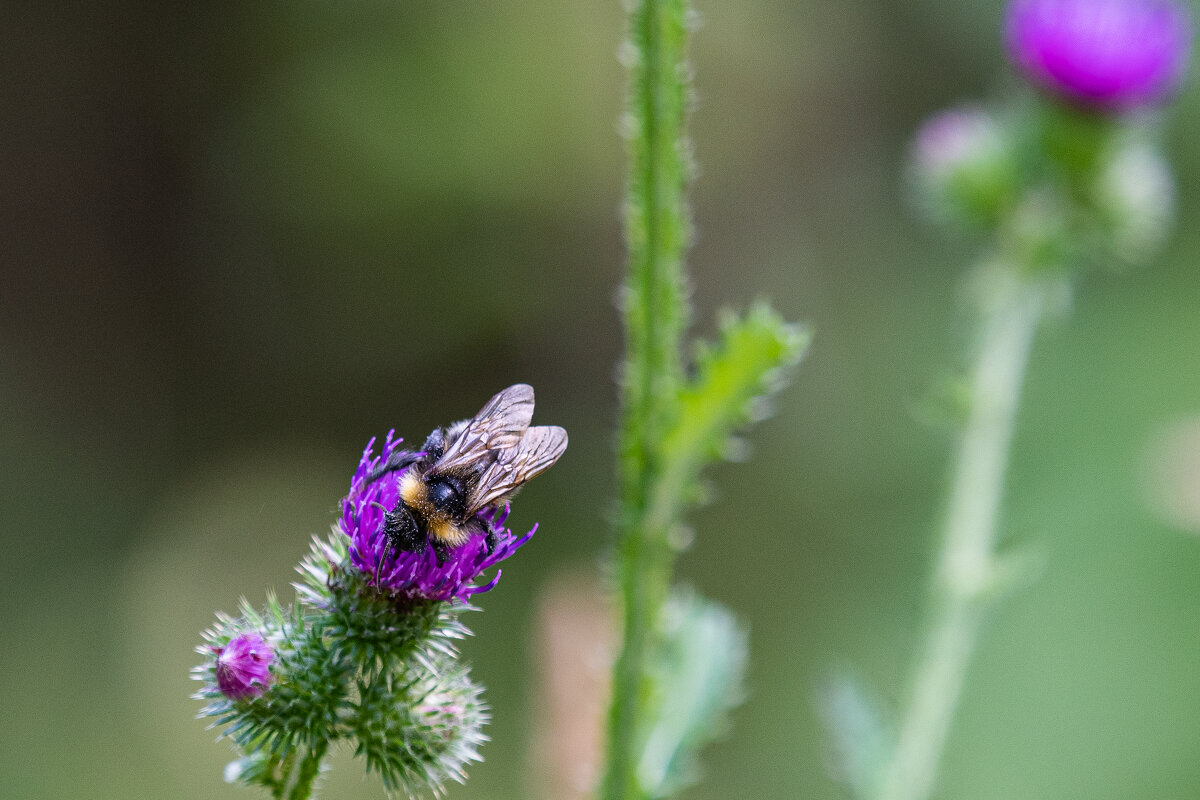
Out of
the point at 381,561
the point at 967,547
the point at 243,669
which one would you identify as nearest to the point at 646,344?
the point at 381,561

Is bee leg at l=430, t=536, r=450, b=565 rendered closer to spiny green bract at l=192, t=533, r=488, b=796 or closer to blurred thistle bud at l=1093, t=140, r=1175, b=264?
spiny green bract at l=192, t=533, r=488, b=796

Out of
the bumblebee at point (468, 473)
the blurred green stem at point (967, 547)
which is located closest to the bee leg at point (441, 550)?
the bumblebee at point (468, 473)

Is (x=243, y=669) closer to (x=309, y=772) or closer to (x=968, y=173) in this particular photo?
(x=309, y=772)

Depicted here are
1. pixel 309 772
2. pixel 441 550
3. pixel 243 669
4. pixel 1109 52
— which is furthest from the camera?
pixel 1109 52

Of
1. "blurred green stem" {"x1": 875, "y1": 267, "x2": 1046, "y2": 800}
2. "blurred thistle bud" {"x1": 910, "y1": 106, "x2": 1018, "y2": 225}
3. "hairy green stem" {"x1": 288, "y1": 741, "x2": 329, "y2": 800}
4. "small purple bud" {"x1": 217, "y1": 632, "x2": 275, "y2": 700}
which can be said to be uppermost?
"blurred thistle bud" {"x1": 910, "y1": 106, "x2": 1018, "y2": 225}

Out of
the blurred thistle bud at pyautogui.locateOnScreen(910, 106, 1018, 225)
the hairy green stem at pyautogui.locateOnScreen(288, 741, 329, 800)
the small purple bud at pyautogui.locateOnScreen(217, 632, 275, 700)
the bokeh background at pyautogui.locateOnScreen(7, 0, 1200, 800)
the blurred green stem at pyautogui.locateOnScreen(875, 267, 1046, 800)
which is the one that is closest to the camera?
the hairy green stem at pyautogui.locateOnScreen(288, 741, 329, 800)

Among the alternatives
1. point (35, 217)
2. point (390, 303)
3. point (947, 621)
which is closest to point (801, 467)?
point (390, 303)

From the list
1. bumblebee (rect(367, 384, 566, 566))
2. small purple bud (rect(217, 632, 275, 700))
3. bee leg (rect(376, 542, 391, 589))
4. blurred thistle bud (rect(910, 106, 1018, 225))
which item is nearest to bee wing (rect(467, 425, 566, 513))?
bumblebee (rect(367, 384, 566, 566))
